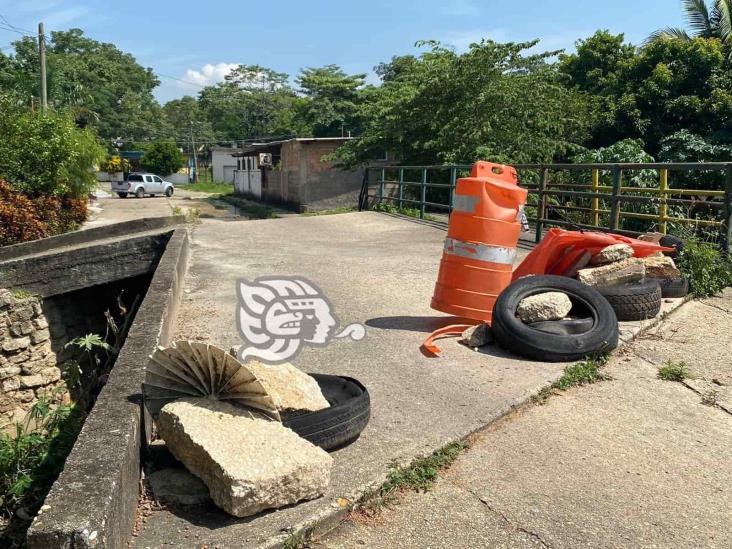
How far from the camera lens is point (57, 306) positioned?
32.5 ft

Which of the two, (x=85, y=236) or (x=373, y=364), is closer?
(x=373, y=364)

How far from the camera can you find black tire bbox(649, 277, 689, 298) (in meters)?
6.19

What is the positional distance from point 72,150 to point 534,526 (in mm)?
15882

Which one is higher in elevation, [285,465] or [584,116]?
[584,116]

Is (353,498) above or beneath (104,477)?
beneath

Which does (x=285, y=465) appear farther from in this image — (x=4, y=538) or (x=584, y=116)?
(x=584, y=116)

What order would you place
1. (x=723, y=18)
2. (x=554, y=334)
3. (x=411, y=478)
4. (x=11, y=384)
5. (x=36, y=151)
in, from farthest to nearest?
(x=723, y=18) → (x=36, y=151) → (x=11, y=384) → (x=554, y=334) → (x=411, y=478)

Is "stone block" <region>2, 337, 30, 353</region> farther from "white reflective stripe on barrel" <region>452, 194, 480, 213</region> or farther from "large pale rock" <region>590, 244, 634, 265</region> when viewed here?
"large pale rock" <region>590, 244, 634, 265</region>

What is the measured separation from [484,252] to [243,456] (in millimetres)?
3144

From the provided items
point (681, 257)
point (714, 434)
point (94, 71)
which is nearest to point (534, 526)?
point (714, 434)

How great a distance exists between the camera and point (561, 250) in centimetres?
586

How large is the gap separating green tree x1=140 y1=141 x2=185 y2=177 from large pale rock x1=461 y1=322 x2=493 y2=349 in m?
60.5

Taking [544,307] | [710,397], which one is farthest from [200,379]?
[710,397]

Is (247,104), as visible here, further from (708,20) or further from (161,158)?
(708,20)
